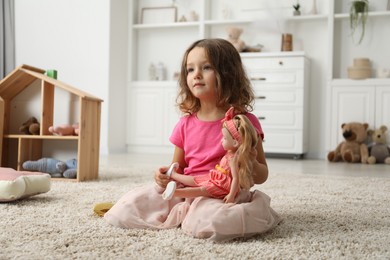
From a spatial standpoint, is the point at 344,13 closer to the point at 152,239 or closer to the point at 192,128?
the point at 192,128

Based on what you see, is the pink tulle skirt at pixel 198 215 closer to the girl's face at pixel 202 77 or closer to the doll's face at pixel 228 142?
the doll's face at pixel 228 142

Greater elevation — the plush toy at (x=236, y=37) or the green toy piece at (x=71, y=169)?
the plush toy at (x=236, y=37)

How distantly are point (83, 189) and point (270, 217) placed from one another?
101 cm

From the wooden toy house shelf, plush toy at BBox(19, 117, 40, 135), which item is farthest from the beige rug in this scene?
plush toy at BBox(19, 117, 40, 135)

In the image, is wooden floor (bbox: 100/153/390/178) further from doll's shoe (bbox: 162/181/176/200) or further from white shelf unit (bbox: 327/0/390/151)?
doll's shoe (bbox: 162/181/176/200)

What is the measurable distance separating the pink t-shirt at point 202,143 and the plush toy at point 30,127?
128 centimetres

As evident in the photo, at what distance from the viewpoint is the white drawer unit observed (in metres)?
4.50

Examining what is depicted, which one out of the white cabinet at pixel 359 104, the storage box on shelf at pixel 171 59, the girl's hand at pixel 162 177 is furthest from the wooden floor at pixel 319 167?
the girl's hand at pixel 162 177

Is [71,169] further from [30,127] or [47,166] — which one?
[30,127]

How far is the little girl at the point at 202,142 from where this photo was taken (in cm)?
133

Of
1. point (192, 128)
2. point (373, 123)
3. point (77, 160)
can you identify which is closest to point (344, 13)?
point (373, 123)

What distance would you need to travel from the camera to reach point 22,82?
8.52ft

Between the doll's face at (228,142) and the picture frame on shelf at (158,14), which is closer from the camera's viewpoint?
the doll's face at (228,142)

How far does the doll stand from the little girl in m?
0.03
